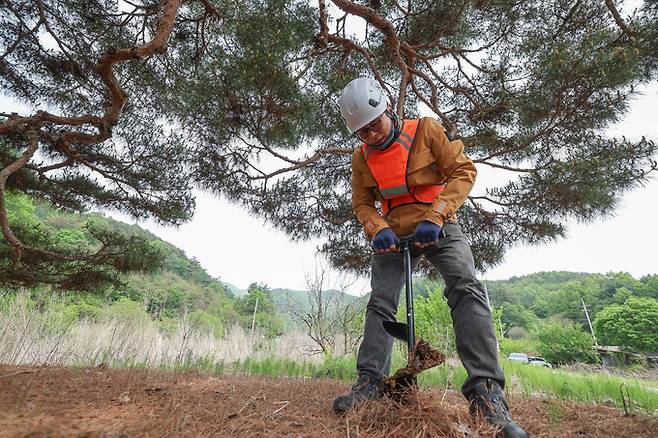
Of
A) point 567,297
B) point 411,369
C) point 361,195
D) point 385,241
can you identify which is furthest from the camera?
point 567,297

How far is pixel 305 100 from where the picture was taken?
342 centimetres

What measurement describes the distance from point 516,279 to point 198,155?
70.3 meters

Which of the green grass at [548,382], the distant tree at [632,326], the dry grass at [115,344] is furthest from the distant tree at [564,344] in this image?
the green grass at [548,382]

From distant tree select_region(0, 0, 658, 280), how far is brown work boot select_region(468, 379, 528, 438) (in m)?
2.23

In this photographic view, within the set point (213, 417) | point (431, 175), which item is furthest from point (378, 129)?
A: point (213, 417)

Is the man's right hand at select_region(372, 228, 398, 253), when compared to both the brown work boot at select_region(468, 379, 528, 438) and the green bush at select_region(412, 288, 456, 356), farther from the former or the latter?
the green bush at select_region(412, 288, 456, 356)

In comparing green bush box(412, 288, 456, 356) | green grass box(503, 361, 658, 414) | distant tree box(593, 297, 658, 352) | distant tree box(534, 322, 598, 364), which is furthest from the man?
distant tree box(593, 297, 658, 352)

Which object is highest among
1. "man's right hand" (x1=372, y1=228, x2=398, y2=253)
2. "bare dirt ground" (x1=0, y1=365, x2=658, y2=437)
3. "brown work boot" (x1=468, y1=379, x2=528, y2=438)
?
"man's right hand" (x1=372, y1=228, x2=398, y2=253)

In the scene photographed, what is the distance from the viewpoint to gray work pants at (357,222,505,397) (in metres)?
1.47

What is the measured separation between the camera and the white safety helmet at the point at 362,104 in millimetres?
1829

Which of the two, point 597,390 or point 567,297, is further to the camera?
point 567,297

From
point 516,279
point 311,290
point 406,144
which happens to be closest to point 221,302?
point 311,290

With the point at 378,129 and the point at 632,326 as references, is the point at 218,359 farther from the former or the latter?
the point at 632,326

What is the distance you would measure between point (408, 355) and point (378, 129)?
1132 millimetres
